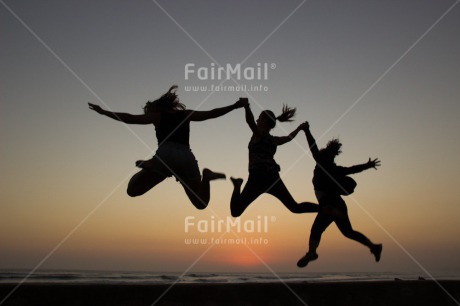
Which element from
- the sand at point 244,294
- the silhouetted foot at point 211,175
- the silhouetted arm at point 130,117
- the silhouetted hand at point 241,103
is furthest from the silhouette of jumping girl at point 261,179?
the sand at point 244,294

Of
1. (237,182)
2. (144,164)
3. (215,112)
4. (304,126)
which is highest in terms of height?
(215,112)

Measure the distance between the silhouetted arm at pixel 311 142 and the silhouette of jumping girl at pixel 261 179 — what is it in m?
0.43

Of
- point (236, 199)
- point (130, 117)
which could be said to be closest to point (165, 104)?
point (130, 117)

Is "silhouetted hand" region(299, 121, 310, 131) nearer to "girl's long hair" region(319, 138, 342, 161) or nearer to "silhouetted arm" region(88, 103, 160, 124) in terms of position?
"girl's long hair" region(319, 138, 342, 161)

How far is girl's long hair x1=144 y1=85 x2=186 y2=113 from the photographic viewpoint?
6656 mm

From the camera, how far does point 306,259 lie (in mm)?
7070

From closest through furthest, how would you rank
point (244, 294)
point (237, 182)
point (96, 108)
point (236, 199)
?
1. point (244, 294)
2. point (96, 108)
3. point (236, 199)
4. point (237, 182)

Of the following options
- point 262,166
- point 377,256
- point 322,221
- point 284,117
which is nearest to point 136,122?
point 262,166

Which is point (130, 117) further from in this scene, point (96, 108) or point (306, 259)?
point (306, 259)

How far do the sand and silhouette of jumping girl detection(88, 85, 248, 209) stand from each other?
7.04 ft

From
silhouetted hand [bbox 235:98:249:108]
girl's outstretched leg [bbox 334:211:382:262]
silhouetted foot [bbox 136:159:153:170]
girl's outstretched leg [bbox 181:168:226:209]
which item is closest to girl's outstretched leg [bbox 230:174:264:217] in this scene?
girl's outstretched leg [bbox 181:168:226:209]

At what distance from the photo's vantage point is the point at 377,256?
288 inches

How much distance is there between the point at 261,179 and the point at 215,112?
1214 mm

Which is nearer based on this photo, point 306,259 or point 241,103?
point 241,103
